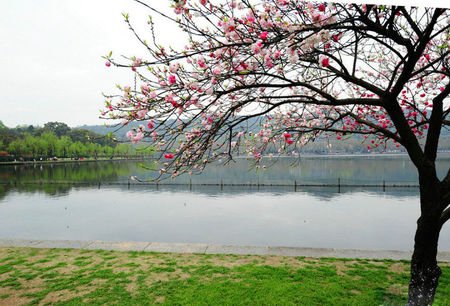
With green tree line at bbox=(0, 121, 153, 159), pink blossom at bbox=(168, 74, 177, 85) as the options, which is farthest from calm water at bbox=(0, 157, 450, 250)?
green tree line at bbox=(0, 121, 153, 159)

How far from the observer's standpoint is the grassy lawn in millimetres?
5465

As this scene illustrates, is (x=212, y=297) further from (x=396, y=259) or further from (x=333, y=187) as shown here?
(x=333, y=187)

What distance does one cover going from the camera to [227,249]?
27.6 ft

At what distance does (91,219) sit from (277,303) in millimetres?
11346

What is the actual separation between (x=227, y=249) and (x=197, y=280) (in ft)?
7.39

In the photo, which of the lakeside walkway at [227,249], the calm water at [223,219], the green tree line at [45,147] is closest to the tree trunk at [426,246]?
the calm water at [223,219]

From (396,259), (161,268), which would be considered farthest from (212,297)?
(396,259)

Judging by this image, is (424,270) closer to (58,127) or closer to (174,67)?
(174,67)

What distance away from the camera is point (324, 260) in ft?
24.7

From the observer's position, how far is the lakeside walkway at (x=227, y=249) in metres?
7.94

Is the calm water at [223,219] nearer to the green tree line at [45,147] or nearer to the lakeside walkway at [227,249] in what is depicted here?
the lakeside walkway at [227,249]

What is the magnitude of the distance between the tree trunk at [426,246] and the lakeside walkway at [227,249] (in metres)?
3.03

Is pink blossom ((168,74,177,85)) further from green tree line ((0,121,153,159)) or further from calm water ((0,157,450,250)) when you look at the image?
green tree line ((0,121,153,159))

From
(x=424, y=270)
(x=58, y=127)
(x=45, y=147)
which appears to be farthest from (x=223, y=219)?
(x=58, y=127)
